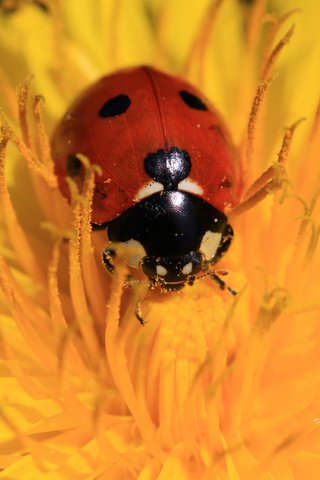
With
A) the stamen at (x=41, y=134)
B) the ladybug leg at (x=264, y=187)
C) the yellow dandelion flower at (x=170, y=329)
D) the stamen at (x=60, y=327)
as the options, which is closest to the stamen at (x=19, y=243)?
the yellow dandelion flower at (x=170, y=329)

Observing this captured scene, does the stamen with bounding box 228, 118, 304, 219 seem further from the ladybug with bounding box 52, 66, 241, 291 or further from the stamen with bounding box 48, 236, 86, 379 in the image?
the stamen with bounding box 48, 236, 86, 379

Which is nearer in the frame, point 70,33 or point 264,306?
point 264,306

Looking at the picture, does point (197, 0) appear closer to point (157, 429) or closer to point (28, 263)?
point (28, 263)

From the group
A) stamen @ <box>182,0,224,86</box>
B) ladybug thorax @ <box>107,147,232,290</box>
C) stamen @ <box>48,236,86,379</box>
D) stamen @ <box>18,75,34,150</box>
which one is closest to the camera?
stamen @ <box>48,236,86,379</box>

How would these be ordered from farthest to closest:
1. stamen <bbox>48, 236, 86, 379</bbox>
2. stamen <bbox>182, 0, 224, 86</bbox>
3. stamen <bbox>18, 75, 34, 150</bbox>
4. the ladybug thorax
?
stamen <bbox>182, 0, 224, 86</bbox> < stamen <bbox>18, 75, 34, 150</bbox> < the ladybug thorax < stamen <bbox>48, 236, 86, 379</bbox>

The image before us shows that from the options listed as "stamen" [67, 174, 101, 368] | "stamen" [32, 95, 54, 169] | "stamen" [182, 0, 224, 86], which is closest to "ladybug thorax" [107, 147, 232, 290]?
"stamen" [67, 174, 101, 368]

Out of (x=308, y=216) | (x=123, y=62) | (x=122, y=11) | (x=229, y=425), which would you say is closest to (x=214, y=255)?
(x=308, y=216)

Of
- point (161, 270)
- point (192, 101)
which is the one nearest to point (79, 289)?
point (161, 270)

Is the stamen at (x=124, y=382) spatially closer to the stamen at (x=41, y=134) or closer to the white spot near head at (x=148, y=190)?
the white spot near head at (x=148, y=190)

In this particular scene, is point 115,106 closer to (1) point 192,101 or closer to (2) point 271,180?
(1) point 192,101
